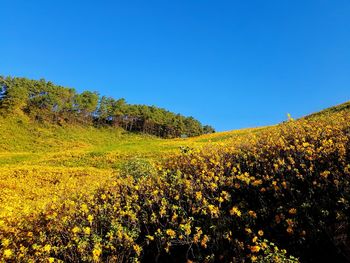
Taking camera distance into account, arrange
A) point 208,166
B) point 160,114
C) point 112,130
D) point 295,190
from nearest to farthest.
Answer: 1. point 295,190
2. point 208,166
3. point 112,130
4. point 160,114

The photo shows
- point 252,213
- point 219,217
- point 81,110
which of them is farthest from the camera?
point 81,110

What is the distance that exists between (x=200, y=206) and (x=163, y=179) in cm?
182

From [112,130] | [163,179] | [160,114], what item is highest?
[160,114]

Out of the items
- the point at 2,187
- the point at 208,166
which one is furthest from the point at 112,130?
the point at 208,166

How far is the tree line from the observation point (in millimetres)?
83000

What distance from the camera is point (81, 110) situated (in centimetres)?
9475

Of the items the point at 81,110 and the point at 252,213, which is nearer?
the point at 252,213

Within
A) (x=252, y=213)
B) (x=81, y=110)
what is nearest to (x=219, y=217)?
(x=252, y=213)

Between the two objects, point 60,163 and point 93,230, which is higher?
point 60,163

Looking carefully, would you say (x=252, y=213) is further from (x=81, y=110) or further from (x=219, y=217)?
(x=81, y=110)

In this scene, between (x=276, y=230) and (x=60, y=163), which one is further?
(x=60, y=163)

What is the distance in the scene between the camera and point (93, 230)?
7.00 metres

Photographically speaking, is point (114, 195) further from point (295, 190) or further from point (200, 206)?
point (295, 190)

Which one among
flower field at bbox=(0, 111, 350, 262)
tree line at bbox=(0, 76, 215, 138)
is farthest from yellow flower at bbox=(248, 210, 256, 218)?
tree line at bbox=(0, 76, 215, 138)
